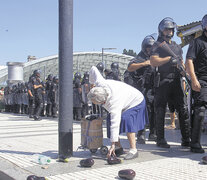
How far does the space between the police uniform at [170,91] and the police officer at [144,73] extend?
0.55m

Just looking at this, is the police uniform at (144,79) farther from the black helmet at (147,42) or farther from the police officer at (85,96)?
the police officer at (85,96)

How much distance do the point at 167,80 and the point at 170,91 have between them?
0.20 m

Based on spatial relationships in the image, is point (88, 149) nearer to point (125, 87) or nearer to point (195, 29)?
point (125, 87)

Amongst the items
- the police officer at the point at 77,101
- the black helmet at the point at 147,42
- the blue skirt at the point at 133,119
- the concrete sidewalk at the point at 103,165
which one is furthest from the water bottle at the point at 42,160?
the police officer at the point at 77,101

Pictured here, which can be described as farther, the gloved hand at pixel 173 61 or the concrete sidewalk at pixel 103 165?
the gloved hand at pixel 173 61

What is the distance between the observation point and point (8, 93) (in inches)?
842

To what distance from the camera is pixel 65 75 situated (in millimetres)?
4332

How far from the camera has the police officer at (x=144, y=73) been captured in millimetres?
5709

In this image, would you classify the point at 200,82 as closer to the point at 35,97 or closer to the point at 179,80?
the point at 179,80

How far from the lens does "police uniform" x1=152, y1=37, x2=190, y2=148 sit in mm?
5082

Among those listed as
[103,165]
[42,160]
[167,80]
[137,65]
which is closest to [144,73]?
[137,65]

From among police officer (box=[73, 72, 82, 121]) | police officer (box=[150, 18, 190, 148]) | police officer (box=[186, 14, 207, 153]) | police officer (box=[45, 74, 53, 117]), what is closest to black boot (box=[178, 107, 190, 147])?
police officer (box=[150, 18, 190, 148])

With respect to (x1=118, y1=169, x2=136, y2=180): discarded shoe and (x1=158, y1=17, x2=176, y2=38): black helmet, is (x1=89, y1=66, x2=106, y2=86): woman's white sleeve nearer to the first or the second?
(x1=118, y1=169, x2=136, y2=180): discarded shoe

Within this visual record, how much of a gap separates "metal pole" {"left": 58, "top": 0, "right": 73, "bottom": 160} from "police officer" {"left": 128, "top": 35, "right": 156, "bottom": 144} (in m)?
1.72
